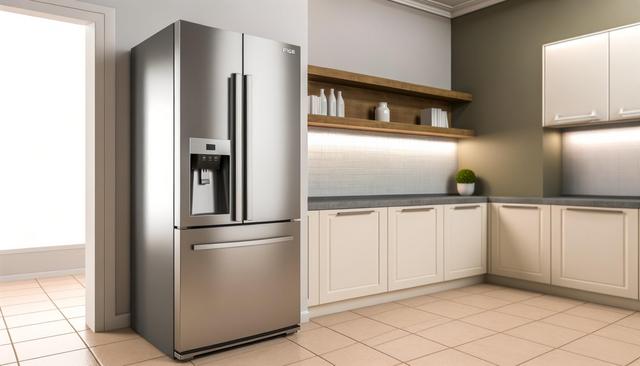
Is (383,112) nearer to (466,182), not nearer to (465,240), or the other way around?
(466,182)

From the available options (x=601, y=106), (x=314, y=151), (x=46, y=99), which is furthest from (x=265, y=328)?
(x=46, y=99)

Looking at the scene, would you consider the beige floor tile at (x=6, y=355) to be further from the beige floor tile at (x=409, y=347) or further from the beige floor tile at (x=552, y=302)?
the beige floor tile at (x=552, y=302)

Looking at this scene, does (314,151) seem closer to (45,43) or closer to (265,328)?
(265,328)

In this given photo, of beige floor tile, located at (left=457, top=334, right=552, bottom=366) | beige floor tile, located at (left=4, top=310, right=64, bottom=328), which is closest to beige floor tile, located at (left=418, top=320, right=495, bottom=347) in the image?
beige floor tile, located at (left=457, top=334, right=552, bottom=366)

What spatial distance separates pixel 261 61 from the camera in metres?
2.90

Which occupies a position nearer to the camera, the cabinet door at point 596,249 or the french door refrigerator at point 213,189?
the french door refrigerator at point 213,189

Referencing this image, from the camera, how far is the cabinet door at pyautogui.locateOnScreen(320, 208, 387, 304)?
359 cm

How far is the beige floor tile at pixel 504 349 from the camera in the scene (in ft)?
8.94

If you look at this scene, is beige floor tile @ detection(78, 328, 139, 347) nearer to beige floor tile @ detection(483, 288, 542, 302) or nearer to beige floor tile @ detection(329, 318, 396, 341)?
beige floor tile @ detection(329, 318, 396, 341)

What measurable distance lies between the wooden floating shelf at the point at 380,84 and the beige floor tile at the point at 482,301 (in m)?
2.05

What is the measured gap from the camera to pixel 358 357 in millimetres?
2738

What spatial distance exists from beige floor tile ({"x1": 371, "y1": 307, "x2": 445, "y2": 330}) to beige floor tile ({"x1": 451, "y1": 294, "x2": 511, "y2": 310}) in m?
0.54

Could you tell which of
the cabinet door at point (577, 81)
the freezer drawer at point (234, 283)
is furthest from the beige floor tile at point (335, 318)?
the cabinet door at point (577, 81)

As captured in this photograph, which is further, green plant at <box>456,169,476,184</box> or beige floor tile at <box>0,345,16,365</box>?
green plant at <box>456,169,476,184</box>
